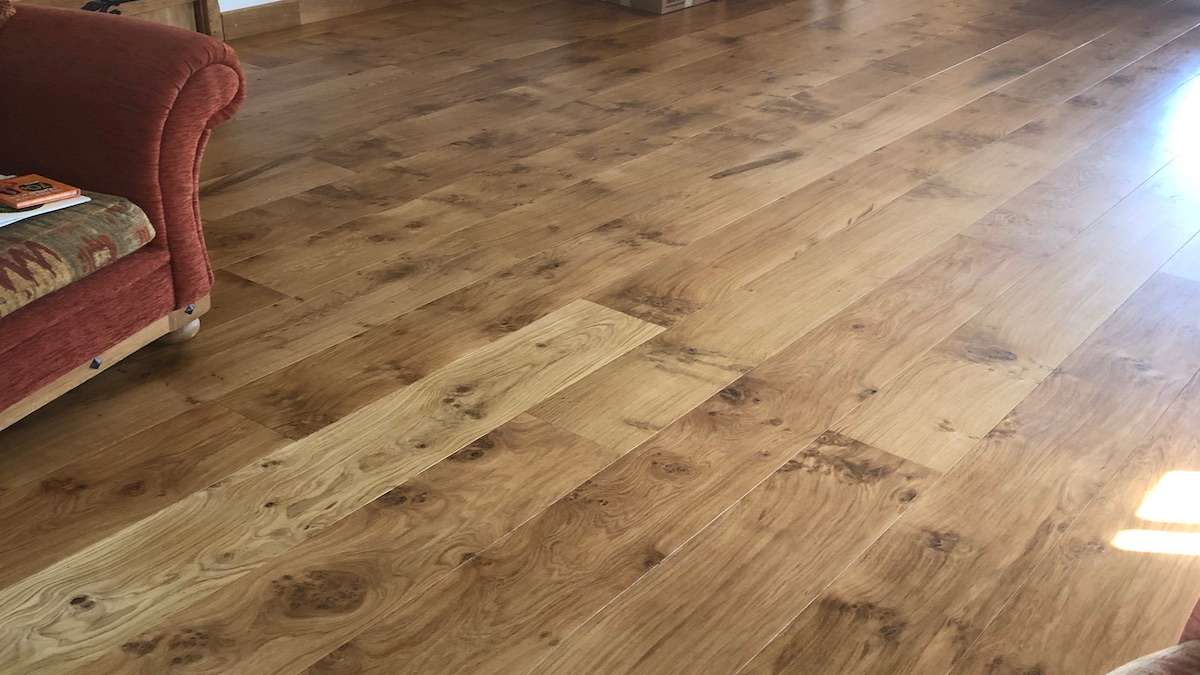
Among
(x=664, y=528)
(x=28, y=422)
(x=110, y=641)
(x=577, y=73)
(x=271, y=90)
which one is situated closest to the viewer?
(x=110, y=641)

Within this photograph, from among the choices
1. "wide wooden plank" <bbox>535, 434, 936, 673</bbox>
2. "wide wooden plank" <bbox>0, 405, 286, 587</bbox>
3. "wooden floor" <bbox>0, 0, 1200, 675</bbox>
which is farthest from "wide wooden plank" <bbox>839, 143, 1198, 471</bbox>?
"wide wooden plank" <bbox>0, 405, 286, 587</bbox>

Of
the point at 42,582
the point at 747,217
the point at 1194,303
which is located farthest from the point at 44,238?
the point at 1194,303

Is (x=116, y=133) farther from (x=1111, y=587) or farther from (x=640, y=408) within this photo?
(x=1111, y=587)

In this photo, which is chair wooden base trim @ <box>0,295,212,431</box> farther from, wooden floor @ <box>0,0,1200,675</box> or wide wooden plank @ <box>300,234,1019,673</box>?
wide wooden plank @ <box>300,234,1019,673</box>

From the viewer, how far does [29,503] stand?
2.04m

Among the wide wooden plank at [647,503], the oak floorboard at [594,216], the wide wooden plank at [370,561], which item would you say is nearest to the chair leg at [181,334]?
the oak floorboard at [594,216]

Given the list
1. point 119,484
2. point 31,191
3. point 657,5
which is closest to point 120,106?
point 31,191

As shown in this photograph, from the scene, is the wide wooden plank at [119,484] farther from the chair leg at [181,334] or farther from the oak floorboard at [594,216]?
the chair leg at [181,334]

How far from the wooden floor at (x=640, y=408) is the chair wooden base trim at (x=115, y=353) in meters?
0.06

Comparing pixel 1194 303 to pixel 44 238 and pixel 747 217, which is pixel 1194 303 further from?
pixel 44 238

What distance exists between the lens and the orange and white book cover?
2199mm

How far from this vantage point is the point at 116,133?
2.31 m

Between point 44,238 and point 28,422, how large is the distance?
365 millimetres

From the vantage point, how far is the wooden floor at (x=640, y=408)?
1833 millimetres
